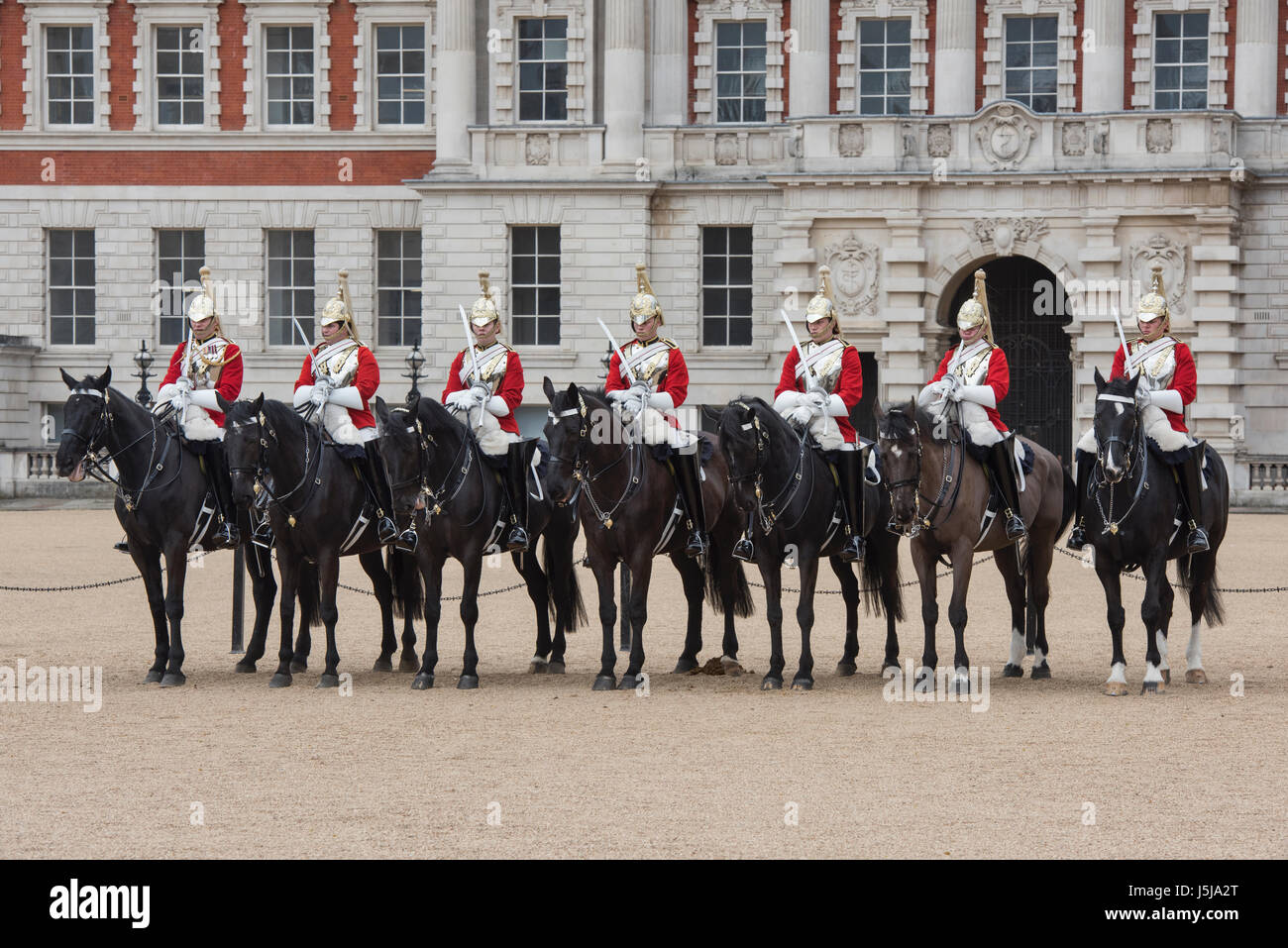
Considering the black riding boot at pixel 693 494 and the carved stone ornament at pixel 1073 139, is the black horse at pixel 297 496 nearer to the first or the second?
the black riding boot at pixel 693 494

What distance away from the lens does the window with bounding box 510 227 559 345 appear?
111 feet

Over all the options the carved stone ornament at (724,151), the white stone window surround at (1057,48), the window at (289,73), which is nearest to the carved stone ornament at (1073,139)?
the white stone window surround at (1057,48)

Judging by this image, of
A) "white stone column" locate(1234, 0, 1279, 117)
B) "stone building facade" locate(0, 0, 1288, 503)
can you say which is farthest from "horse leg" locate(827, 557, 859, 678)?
"white stone column" locate(1234, 0, 1279, 117)

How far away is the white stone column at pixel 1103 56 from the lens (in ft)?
105

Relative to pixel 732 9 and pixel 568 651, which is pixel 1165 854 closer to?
pixel 568 651

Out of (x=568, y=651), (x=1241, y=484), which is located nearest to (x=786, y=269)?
(x=1241, y=484)

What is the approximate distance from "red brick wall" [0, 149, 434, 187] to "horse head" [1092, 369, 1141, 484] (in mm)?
23900

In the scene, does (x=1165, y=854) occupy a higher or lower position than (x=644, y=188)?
lower

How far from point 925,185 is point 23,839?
25417 mm

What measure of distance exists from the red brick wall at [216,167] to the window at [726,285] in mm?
5401

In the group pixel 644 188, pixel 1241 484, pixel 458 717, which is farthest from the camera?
pixel 644 188

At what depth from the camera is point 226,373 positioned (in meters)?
14.0

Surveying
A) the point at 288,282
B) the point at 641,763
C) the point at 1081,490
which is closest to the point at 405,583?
the point at 641,763

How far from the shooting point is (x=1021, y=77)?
33031mm
